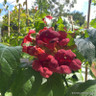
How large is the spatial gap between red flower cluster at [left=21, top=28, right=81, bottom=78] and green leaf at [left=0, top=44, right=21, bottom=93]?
5cm

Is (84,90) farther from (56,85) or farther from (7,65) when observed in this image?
(7,65)

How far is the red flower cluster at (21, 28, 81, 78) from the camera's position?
0.45 meters

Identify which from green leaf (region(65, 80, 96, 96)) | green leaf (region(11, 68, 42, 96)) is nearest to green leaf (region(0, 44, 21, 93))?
green leaf (region(11, 68, 42, 96))

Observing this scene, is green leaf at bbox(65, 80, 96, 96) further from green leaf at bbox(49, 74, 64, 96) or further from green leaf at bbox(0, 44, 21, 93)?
green leaf at bbox(0, 44, 21, 93)

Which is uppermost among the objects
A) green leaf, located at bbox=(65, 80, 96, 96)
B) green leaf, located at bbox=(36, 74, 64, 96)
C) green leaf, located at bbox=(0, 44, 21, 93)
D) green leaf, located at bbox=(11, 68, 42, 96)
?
green leaf, located at bbox=(0, 44, 21, 93)

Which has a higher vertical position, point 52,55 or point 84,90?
point 52,55

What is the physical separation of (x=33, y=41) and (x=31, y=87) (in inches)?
7.4

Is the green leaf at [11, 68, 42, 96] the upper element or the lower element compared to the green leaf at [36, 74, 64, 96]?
upper

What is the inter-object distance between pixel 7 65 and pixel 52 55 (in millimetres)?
152

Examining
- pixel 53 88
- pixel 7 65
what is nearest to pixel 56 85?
pixel 53 88

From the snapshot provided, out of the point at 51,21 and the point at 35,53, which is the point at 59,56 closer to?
the point at 35,53

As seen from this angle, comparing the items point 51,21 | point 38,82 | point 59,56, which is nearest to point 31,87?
point 38,82

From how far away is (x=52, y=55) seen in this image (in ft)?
1.67

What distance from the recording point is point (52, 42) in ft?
1.61
